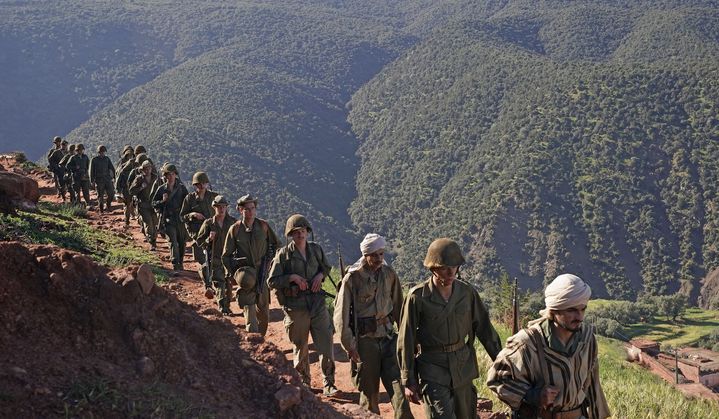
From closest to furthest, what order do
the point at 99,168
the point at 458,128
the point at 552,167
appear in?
the point at 99,168, the point at 552,167, the point at 458,128

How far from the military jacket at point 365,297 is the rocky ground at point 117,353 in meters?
0.59

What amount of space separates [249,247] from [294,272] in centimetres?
139

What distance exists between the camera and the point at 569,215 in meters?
73.4

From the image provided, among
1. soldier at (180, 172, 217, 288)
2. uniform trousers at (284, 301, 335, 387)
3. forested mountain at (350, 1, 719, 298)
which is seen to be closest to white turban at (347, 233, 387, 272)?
uniform trousers at (284, 301, 335, 387)

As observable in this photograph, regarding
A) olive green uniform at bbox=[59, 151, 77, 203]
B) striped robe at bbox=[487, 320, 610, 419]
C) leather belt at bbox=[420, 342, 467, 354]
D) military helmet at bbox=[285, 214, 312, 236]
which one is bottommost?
olive green uniform at bbox=[59, 151, 77, 203]

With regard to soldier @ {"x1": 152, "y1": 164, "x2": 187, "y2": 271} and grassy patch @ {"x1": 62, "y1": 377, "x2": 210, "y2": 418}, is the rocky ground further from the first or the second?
soldier @ {"x1": 152, "y1": 164, "x2": 187, "y2": 271}

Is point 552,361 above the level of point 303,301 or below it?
above

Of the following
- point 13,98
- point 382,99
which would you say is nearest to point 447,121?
point 382,99

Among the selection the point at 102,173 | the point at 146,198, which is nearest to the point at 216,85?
the point at 102,173

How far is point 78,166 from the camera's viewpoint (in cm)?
1714

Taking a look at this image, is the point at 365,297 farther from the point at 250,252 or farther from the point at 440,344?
the point at 250,252

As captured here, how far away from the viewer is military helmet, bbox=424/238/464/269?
4.86 meters

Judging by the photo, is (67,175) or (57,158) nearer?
(67,175)

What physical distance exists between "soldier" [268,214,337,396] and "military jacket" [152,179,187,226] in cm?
473
